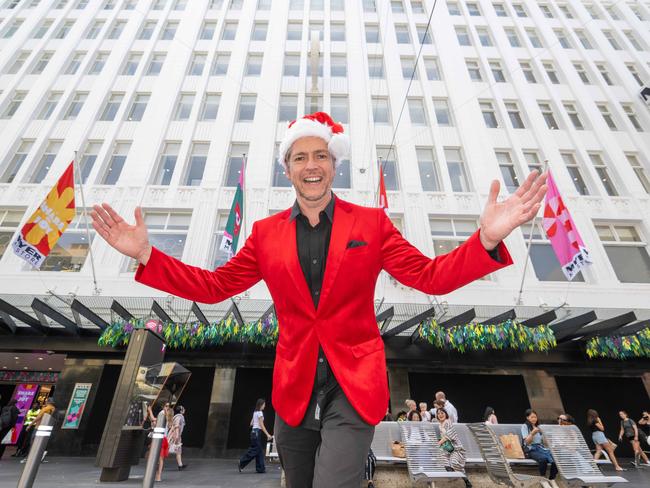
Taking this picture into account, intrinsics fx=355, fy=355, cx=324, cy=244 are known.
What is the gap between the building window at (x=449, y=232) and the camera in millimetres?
14016

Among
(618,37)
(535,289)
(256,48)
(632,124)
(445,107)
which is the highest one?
(618,37)

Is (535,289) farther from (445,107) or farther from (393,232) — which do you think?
(393,232)

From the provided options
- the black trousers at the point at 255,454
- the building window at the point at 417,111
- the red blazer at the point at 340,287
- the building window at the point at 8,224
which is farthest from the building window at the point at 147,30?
the red blazer at the point at 340,287

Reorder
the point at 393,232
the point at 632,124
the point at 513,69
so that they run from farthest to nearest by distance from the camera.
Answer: the point at 513,69 → the point at 632,124 → the point at 393,232

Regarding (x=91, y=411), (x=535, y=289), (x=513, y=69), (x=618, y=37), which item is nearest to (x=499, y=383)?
(x=535, y=289)

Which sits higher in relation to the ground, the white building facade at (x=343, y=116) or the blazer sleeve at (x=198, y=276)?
the white building facade at (x=343, y=116)

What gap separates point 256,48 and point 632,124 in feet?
65.6

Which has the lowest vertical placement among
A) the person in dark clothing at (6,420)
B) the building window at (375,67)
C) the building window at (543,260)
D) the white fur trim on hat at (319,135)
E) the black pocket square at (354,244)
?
the person in dark clothing at (6,420)

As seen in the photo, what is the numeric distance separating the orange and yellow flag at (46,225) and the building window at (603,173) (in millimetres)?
20509

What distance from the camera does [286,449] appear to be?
1720 millimetres

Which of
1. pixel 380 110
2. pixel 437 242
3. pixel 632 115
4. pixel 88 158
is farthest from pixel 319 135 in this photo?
pixel 632 115

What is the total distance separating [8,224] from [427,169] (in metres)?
17.5

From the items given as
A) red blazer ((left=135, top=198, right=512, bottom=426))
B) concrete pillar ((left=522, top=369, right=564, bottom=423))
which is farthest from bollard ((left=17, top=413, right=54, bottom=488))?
concrete pillar ((left=522, top=369, right=564, bottom=423))

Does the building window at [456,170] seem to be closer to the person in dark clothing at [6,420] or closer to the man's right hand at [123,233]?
the man's right hand at [123,233]
